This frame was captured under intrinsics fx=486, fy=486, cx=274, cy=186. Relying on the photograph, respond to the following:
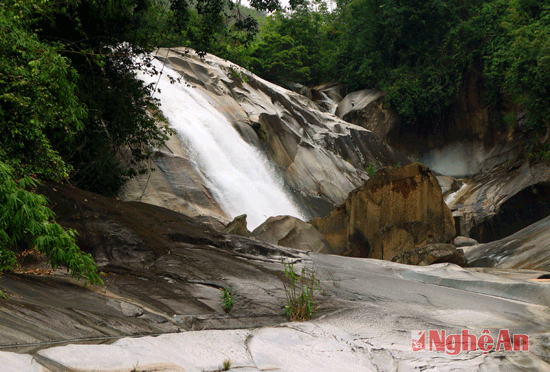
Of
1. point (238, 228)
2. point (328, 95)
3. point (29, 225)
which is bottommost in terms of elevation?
point (238, 228)

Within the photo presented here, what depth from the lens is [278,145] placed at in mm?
20891

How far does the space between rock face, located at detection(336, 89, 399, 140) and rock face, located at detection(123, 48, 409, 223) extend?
3.01m

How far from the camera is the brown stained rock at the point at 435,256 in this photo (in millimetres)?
9875

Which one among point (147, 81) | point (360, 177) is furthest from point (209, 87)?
point (360, 177)

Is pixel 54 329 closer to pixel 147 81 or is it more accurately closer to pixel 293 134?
pixel 147 81

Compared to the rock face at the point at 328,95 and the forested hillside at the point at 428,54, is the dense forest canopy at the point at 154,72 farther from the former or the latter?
the rock face at the point at 328,95

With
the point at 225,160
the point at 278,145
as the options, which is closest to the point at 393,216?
the point at 225,160

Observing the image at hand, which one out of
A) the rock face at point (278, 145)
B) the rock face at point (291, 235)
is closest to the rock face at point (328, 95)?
the rock face at point (278, 145)

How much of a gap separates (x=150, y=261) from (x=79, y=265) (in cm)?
261

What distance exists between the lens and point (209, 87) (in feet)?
69.9

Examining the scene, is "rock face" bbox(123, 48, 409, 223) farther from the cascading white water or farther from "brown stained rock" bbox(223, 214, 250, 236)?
"brown stained rock" bbox(223, 214, 250, 236)

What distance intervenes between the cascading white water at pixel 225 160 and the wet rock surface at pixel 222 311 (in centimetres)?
689

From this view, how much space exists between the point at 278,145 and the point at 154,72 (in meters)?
9.12
